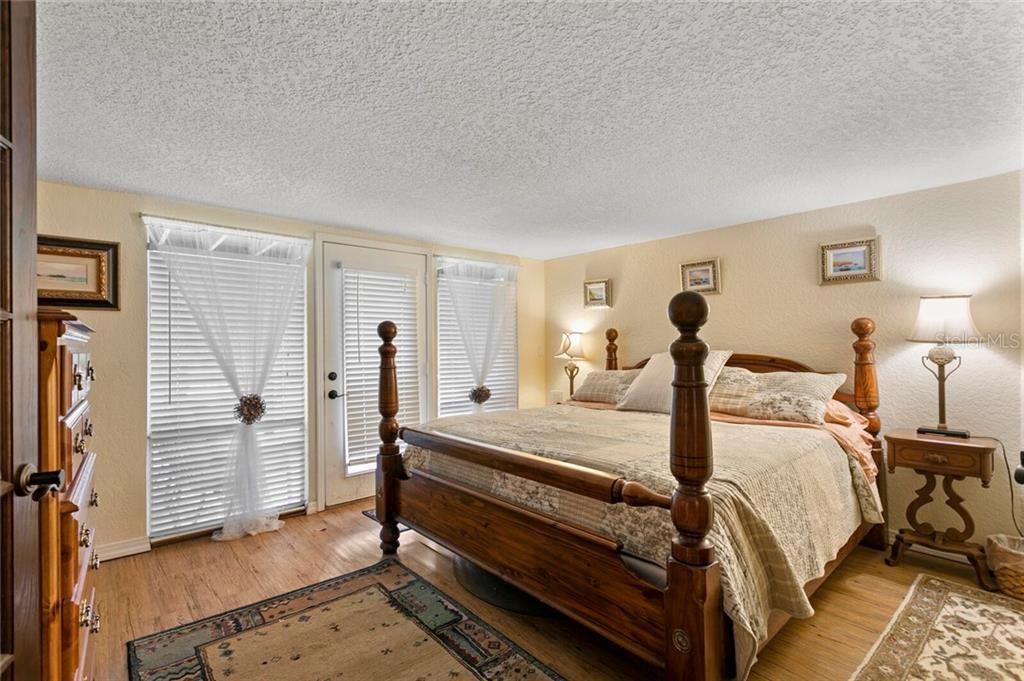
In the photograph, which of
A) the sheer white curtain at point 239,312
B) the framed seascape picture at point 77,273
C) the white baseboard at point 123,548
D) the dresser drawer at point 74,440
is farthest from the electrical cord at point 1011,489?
the framed seascape picture at point 77,273

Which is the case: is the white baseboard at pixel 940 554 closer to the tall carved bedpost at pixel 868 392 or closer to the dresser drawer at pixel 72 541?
the tall carved bedpost at pixel 868 392

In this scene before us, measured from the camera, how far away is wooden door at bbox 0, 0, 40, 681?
0.73 m

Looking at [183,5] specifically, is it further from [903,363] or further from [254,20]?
[903,363]

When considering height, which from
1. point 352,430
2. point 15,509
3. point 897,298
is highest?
point 897,298

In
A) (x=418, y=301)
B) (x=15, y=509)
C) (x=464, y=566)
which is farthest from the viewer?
(x=418, y=301)

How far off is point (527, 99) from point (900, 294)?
2685 millimetres

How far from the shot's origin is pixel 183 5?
1.33 metres

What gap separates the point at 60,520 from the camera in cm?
98

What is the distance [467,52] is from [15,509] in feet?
5.17

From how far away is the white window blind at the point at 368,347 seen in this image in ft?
12.4

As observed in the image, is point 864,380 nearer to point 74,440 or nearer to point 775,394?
point 775,394

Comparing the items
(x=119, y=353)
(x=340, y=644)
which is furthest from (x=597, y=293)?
(x=119, y=353)

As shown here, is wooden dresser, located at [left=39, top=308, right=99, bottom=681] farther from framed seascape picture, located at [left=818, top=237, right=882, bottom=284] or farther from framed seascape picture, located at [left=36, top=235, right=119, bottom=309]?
framed seascape picture, located at [left=818, top=237, right=882, bottom=284]

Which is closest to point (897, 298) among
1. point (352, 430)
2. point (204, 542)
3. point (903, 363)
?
point (903, 363)
